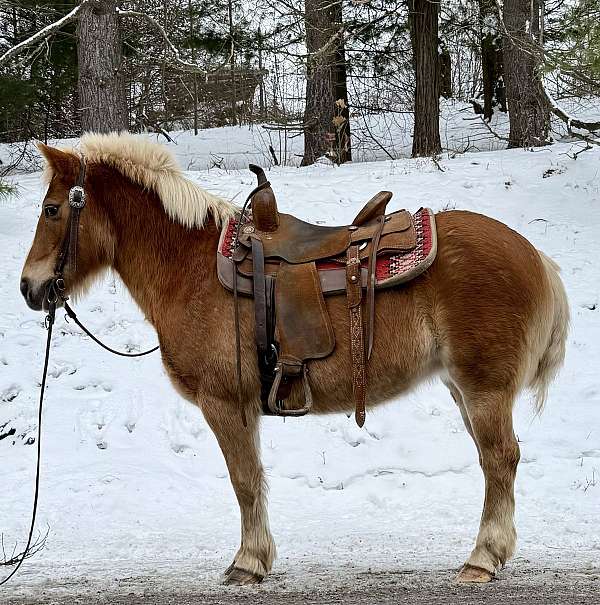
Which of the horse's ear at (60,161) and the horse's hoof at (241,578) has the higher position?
the horse's ear at (60,161)

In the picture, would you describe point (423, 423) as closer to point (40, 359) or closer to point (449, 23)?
point (40, 359)

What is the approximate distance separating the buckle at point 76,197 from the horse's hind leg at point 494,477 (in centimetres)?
227

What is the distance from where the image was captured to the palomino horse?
3.76m

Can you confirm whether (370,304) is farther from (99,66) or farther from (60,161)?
(99,66)

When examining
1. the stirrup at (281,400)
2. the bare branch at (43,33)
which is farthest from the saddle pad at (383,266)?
the bare branch at (43,33)

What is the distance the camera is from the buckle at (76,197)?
3980 millimetres

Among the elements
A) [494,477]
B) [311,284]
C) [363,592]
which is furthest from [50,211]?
[494,477]

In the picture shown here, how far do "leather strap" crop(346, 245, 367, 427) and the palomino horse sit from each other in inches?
2.7

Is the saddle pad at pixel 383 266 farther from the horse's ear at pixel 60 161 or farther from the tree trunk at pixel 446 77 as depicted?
the tree trunk at pixel 446 77

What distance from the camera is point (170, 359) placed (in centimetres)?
392

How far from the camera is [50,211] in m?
4.04

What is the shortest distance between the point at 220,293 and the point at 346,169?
7133 mm

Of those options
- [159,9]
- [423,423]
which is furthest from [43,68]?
[423,423]

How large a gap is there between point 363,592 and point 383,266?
62.8 inches
